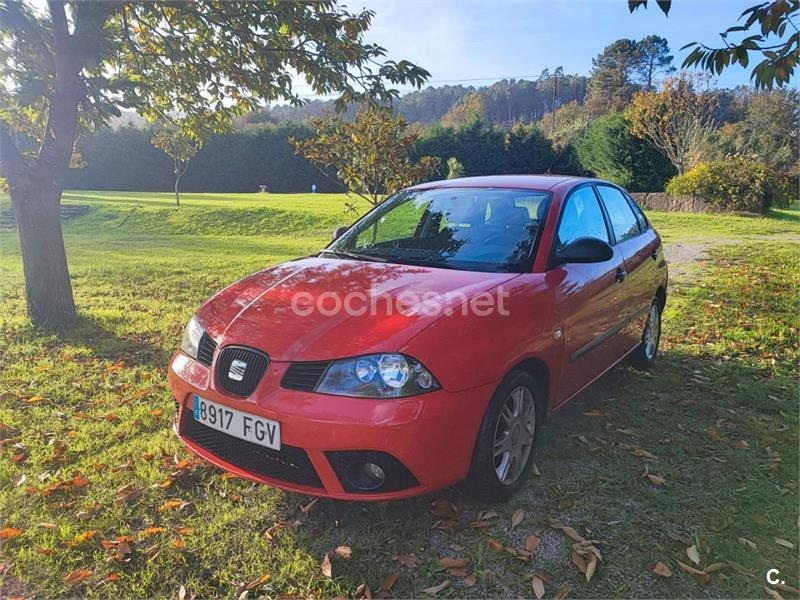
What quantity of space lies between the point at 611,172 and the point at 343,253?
93.1ft

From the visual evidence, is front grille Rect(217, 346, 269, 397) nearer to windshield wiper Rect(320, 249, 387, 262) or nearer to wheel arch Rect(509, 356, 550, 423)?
windshield wiper Rect(320, 249, 387, 262)

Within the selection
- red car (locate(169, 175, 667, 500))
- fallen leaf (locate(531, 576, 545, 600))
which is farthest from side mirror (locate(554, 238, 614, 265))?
fallen leaf (locate(531, 576, 545, 600))

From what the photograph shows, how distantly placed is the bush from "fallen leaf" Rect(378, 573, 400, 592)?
21156mm

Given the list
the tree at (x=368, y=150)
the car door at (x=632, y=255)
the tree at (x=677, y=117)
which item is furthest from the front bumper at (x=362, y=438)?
the tree at (x=677, y=117)

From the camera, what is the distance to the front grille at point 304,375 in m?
2.38

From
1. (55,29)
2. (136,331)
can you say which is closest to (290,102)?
(55,29)

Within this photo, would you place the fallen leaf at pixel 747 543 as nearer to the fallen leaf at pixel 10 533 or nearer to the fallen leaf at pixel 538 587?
the fallen leaf at pixel 538 587

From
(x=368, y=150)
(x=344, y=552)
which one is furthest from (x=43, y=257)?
(x=344, y=552)

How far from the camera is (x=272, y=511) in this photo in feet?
9.09

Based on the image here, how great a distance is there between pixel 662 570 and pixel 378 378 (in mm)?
1481

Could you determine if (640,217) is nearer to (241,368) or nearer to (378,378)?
(378,378)

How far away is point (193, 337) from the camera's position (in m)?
2.96

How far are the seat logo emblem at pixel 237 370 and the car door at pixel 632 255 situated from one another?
9.05ft

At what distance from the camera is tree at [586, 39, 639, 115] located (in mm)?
54094
